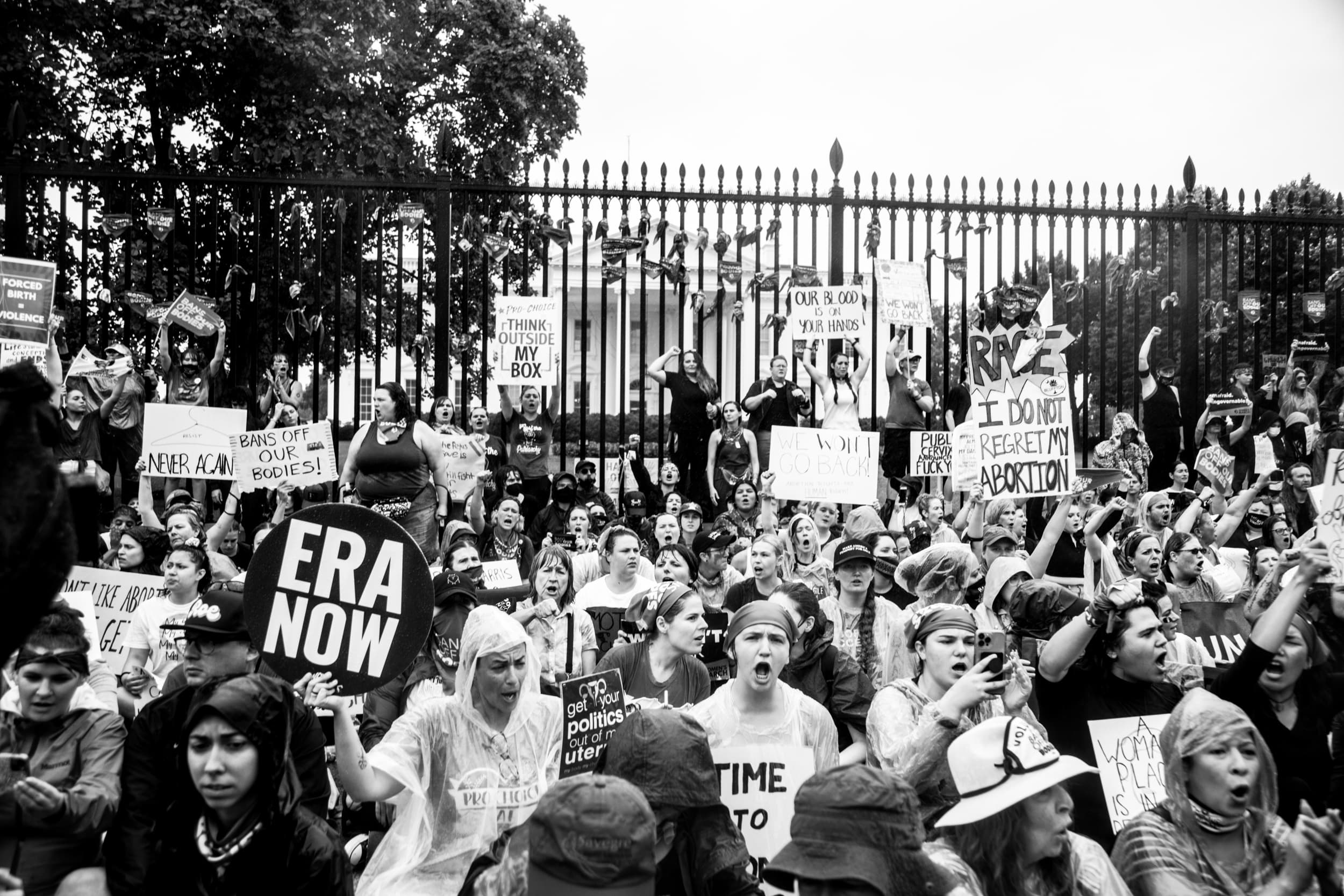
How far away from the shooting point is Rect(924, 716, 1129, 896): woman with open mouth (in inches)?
133

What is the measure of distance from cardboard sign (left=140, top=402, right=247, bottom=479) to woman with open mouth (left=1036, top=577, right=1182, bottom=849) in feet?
22.6

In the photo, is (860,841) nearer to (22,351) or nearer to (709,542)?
(709,542)

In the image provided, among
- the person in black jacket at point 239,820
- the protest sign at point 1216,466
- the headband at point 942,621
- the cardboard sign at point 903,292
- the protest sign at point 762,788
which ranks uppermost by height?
the cardboard sign at point 903,292

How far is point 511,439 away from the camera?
11891 millimetres

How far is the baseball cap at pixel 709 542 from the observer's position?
8273mm

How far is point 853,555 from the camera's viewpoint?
6438 millimetres

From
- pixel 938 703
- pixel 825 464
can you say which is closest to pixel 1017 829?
pixel 938 703

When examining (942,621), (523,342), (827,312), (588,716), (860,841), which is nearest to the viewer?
(860,841)

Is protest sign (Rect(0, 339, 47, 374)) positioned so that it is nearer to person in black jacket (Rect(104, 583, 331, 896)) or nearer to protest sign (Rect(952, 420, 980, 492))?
person in black jacket (Rect(104, 583, 331, 896))

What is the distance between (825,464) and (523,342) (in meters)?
Answer: 3.27

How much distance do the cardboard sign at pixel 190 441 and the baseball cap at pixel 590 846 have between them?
7.66 metres

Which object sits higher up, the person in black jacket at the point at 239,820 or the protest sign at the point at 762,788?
the person in black jacket at the point at 239,820

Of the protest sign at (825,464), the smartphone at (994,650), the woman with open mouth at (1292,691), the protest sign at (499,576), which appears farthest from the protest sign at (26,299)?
the woman with open mouth at (1292,691)

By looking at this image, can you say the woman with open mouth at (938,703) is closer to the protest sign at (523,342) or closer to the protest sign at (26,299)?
the protest sign at (523,342)
